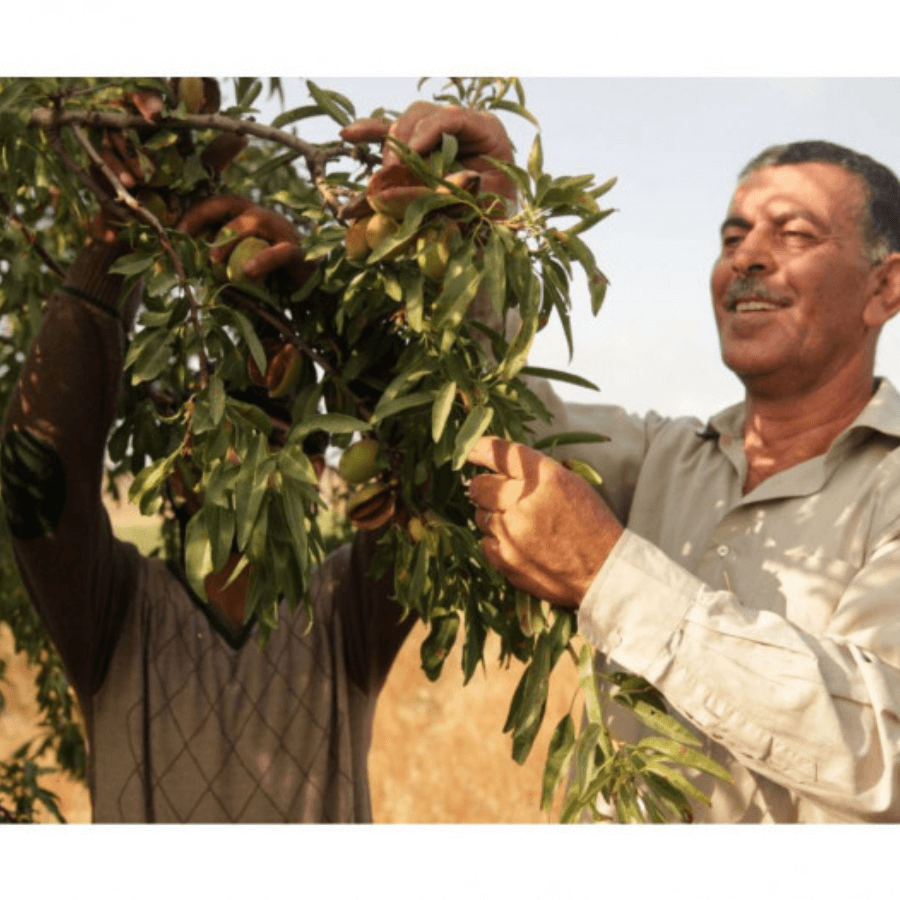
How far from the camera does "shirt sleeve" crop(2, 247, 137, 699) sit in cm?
204

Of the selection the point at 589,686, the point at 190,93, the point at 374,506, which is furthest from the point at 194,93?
the point at 589,686

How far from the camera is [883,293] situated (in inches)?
84.5

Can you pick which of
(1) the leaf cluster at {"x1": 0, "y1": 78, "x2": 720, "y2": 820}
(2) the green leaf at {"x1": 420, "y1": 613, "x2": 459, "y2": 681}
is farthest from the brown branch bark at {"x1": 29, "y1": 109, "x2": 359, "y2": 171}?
(2) the green leaf at {"x1": 420, "y1": 613, "x2": 459, "y2": 681}

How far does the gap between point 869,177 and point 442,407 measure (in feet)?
3.17

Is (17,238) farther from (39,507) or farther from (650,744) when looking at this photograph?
(650,744)

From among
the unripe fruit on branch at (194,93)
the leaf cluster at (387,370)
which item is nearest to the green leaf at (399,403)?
the leaf cluster at (387,370)

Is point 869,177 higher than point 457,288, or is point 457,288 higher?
point 869,177

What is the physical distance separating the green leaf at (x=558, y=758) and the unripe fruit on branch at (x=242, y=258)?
2.13ft

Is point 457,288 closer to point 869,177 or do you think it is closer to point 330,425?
point 330,425

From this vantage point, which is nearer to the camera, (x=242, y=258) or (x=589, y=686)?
(x=589, y=686)

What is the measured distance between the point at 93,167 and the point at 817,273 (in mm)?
1048

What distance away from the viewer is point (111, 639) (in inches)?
85.9

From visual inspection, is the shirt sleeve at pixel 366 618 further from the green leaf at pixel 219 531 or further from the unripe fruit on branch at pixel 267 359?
the green leaf at pixel 219 531

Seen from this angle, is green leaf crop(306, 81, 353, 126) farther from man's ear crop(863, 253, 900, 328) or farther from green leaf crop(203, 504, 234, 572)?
man's ear crop(863, 253, 900, 328)
